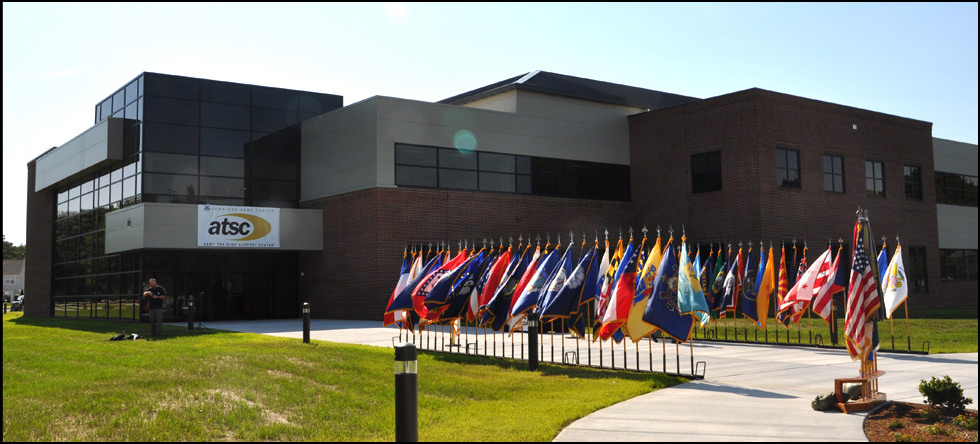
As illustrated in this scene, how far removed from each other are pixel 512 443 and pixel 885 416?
457cm

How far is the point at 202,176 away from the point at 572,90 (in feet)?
53.8

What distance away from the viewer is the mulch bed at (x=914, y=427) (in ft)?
27.3

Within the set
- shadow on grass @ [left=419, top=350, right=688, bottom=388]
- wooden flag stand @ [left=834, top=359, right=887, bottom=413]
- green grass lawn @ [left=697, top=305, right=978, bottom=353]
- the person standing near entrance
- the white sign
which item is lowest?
green grass lawn @ [left=697, top=305, right=978, bottom=353]

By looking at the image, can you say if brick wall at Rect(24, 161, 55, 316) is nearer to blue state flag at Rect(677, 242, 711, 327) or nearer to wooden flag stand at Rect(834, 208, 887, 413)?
blue state flag at Rect(677, 242, 711, 327)

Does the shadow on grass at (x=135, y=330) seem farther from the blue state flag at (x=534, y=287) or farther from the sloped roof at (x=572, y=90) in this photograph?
the sloped roof at (x=572, y=90)

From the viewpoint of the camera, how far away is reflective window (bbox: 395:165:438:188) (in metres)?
32.3

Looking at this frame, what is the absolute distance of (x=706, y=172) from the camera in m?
35.3

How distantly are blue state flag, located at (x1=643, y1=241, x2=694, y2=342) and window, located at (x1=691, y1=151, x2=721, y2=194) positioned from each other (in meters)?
22.4

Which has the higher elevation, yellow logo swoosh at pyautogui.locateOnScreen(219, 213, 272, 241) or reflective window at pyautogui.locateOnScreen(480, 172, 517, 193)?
reflective window at pyautogui.locateOnScreen(480, 172, 517, 193)

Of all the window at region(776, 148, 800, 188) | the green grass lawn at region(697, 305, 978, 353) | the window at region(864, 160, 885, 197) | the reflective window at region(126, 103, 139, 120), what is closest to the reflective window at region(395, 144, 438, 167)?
the reflective window at region(126, 103, 139, 120)

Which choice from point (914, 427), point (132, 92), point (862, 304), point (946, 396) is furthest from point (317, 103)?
point (914, 427)

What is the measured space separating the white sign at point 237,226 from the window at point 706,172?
17.6 metres

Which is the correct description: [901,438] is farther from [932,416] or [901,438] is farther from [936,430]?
[932,416]

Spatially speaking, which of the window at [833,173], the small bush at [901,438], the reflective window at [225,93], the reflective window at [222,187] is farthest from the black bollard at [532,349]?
the window at [833,173]
